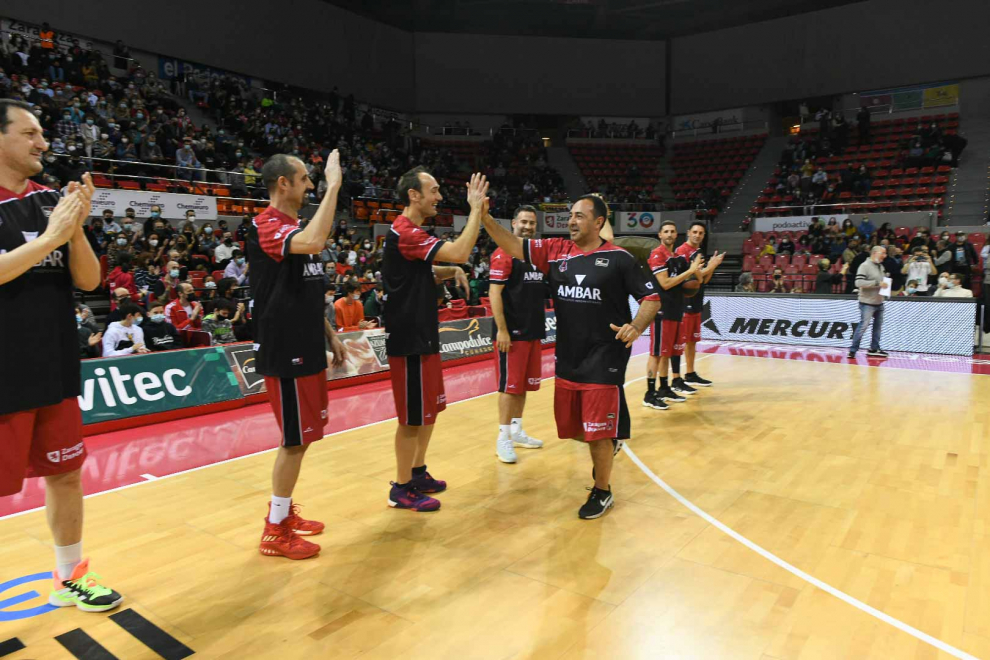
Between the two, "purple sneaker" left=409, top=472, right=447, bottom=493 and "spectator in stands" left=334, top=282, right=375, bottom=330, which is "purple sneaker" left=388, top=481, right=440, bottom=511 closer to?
"purple sneaker" left=409, top=472, right=447, bottom=493

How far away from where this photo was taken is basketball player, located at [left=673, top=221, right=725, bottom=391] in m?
7.67

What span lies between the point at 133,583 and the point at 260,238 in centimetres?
209

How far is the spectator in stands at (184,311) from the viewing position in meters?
9.30

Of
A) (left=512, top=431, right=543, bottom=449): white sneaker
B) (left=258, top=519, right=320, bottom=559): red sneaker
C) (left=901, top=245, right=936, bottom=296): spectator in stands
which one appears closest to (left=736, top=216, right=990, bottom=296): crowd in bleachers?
(left=901, top=245, right=936, bottom=296): spectator in stands

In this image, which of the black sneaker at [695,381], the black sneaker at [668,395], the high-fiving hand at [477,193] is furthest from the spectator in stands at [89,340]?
the black sneaker at [695,381]

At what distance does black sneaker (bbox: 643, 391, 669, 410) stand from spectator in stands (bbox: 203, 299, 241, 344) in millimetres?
5901

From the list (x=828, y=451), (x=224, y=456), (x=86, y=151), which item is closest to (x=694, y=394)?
(x=828, y=451)

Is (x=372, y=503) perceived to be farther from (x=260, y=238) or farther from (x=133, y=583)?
(x=260, y=238)

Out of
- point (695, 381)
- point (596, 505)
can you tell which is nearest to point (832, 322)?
point (695, 381)

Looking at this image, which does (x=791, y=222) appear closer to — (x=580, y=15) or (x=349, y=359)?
(x=580, y=15)

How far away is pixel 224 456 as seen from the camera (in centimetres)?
602

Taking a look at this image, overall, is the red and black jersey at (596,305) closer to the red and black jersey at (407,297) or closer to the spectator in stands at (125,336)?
the red and black jersey at (407,297)

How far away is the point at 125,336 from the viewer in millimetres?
7828

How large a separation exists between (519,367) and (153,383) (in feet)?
14.4
